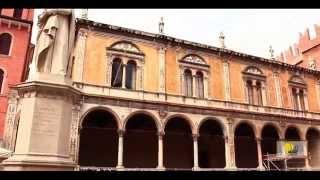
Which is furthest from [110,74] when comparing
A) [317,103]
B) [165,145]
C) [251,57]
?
[317,103]

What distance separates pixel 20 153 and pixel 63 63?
5.85 ft

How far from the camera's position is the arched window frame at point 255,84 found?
80.0 feet

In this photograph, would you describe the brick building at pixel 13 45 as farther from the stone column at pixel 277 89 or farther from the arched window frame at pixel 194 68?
the stone column at pixel 277 89

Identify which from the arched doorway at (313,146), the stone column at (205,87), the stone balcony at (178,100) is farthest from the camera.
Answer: the arched doorway at (313,146)

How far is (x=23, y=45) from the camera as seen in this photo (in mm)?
23609

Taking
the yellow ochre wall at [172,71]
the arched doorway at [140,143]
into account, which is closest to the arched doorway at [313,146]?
the yellow ochre wall at [172,71]

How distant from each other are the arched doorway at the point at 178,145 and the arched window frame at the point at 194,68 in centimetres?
234

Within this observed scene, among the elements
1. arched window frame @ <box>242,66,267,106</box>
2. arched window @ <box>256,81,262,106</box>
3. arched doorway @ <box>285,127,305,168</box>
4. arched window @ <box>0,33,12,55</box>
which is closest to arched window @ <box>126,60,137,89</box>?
arched window frame @ <box>242,66,267,106</box>

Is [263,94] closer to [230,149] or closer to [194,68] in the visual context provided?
[230,149]

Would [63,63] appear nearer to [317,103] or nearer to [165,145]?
[165,145]

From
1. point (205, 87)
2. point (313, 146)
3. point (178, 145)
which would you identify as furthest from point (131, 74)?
point (313, 146)

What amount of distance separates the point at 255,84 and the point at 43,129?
21930 millimetres

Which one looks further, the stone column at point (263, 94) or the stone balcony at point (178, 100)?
the stone column at point (263, 94)

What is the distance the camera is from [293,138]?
25750 mm
